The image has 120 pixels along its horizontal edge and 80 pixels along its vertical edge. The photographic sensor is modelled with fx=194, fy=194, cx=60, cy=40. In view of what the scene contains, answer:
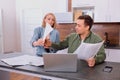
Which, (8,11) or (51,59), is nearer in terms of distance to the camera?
(51,59)

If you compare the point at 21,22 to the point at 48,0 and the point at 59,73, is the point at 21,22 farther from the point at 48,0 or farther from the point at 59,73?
the point at 59,73

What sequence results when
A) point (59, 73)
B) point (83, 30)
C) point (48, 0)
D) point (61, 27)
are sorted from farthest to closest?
point (48, 0) → point (61, 27) → point (83, 30) → point (59, 73)

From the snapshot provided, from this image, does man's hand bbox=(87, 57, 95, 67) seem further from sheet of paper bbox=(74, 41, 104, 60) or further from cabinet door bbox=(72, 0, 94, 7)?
cabinet door bbox=(72, 0, 94, 7)

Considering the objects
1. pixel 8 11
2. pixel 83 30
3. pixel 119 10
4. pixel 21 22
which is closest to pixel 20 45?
pixel 21 22

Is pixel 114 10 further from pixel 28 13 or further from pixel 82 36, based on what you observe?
pixel 28 13

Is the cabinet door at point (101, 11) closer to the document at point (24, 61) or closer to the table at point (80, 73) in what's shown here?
the table at point (80, 73)

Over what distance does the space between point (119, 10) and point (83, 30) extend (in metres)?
1.87

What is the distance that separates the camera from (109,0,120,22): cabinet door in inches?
145

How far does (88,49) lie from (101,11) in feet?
7.54

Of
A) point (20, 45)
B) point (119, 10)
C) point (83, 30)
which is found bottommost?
point (20, 45)

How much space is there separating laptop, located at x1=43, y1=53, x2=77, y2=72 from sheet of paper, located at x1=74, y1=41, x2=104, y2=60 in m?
0.18

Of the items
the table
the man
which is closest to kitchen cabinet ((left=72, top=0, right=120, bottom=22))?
the man

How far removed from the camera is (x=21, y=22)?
5.83 metres

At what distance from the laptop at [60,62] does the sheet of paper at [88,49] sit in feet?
0.60
